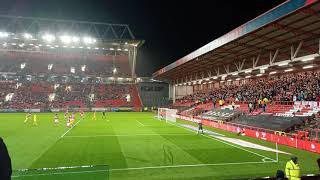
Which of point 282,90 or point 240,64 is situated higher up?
point 240,64

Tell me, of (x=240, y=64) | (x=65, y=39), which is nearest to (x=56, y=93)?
(x=65, y=39)

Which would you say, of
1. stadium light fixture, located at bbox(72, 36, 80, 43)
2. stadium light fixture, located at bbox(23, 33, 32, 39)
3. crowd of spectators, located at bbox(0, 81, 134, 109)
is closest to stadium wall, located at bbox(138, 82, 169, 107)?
crowd of spectators, located at bbox(0, 81, 134, 109)

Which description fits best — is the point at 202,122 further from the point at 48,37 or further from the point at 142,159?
the point at 48,37

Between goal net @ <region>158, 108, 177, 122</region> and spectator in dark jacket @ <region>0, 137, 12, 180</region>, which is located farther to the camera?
goal net @ <region>158, 108, 177, 122</region>

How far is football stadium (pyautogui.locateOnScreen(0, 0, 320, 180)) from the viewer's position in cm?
1542

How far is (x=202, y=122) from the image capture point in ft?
146

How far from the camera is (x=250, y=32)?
2688 centimetres

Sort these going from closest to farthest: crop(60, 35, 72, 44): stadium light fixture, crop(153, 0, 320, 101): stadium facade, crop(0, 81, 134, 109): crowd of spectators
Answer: crop(153, 0, 320, 101): stadium facade → crop(0, 81, 134, 109): crowd of spectators → crop(60, 35, 72, 44): stadium light fixture

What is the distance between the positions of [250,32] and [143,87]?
6857 centimetres

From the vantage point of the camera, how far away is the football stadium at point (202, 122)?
15422mm

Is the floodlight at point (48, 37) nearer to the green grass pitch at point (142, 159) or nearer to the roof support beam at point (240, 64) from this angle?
the roof support beam at point (240, 64)

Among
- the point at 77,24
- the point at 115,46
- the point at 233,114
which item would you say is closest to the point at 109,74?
the point at 115,46

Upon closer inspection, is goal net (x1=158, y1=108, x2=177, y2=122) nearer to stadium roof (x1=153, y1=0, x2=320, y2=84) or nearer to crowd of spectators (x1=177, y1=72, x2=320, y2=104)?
crowd of spectators (x1=177, y1=72, x2=320, y2=104)

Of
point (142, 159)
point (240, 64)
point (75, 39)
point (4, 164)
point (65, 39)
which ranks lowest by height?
point (142, 159)
